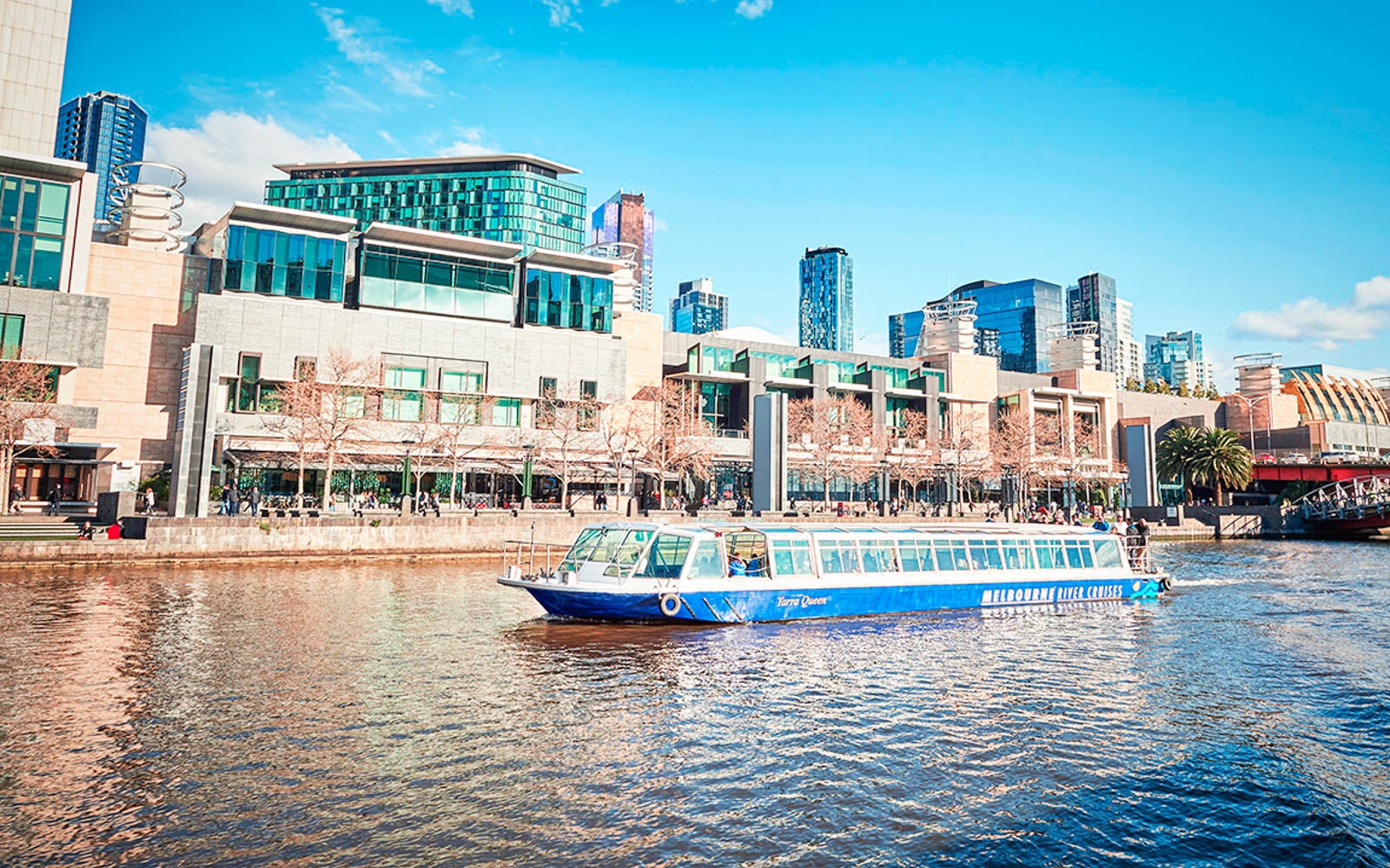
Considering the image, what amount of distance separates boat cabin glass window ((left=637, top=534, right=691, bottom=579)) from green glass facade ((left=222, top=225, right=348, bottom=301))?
4724 cm

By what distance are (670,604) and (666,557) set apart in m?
1.85

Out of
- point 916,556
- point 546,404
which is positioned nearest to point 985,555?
point 916,556

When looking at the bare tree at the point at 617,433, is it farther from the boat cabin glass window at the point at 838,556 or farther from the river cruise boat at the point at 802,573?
the boat cabin glass window at the point at 838,556

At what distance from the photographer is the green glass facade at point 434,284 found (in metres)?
64.8

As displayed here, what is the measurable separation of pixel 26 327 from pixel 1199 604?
64.7 metres

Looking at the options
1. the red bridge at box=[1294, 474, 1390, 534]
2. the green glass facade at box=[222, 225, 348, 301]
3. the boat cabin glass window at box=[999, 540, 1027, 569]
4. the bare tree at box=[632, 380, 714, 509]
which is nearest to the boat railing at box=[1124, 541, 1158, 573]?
the boat cabin glass window at box=[999, 540, 1027, 569]

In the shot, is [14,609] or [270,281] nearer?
[14,609]

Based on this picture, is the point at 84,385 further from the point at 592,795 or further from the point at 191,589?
the point at 592,795

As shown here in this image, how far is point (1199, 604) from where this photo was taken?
30.1 meters

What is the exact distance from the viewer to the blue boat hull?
73.4 feet

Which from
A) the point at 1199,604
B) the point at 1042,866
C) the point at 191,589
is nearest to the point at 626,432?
the point at 191,589

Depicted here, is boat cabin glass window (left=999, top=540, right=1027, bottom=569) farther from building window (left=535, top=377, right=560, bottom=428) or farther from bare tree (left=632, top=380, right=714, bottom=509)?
building window (left=535, top=377, right=560, bottom=428)

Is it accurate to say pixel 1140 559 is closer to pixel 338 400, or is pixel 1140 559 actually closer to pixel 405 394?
pixel 338 400

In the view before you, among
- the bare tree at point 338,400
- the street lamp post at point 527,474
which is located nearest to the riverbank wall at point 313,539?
the street lamp post at point 527,474
